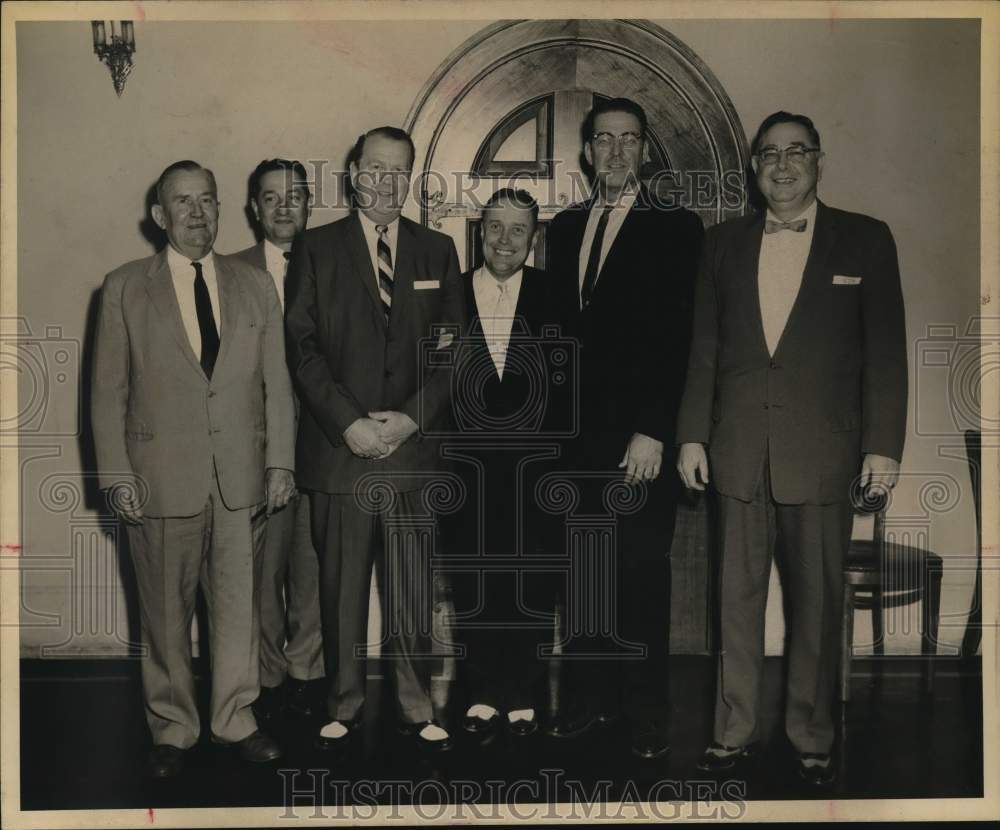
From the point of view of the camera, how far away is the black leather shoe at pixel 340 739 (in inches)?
137

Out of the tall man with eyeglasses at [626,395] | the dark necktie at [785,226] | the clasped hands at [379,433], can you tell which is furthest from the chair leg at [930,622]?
the clasped hands at [379,433]

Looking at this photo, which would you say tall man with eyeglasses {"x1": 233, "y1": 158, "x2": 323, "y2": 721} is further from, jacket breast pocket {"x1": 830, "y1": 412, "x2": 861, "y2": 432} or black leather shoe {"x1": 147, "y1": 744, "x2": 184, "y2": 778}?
jacket breast pocket {"x1": 830, "y1": 412, "x2": 861, "y2": 432}

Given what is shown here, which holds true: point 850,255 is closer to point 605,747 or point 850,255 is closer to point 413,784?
point 605,747

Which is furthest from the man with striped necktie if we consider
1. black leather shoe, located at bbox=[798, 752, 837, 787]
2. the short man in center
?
black leather shoe, located at bbox=[798, 752, 837, 787]

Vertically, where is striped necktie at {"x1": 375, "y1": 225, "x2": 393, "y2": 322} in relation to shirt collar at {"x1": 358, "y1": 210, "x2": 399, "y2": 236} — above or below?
below

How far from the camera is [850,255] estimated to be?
11.2ft

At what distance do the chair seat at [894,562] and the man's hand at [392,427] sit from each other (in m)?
1.69

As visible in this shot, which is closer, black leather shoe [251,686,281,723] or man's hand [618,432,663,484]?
man's hand [618,432,663,484]

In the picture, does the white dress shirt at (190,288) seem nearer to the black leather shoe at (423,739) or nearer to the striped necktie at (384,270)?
the striped necktie at (384,270)

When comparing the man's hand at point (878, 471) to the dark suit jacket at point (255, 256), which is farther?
the dark suit jacket at point (255, 256)

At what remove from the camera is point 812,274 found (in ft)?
11.1

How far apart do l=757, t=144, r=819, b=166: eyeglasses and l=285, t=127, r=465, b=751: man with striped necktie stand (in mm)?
1123

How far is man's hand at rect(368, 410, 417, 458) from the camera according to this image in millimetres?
3477

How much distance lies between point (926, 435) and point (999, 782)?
126 centimetres
